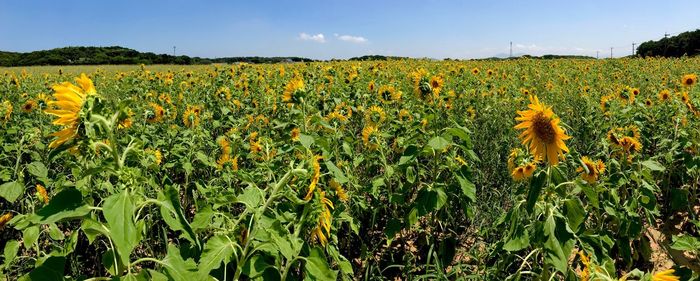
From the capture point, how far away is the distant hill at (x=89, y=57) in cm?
3136

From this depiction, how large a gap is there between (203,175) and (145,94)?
2957 millimetres

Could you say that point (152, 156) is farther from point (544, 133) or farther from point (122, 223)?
point (544, 133)

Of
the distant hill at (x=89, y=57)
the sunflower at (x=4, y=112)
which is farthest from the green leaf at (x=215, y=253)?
the distant hill at (x=89, y=57)

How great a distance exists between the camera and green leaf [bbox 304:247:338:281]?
1513 millimetres

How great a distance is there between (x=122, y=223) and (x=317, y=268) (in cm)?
66

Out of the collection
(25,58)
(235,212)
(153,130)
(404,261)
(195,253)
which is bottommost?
(404,261)

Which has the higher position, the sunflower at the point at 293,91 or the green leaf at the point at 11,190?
the sunflower at the point at 293,91

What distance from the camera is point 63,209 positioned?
1164mm

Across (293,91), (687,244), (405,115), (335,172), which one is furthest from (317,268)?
(405,115)

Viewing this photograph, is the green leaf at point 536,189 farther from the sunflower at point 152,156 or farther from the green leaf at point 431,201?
Result: the sunflower at point 152,156

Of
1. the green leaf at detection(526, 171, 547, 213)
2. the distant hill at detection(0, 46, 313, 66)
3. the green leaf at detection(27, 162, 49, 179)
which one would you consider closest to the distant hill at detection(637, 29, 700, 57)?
the distant hill at detection(0, 46, 313, 66)

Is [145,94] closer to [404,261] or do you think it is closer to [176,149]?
[176,149]

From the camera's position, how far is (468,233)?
3053mm

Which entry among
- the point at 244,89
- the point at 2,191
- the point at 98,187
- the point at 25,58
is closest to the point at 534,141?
the point at 98,187
